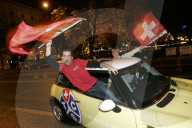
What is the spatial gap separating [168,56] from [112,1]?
1195cm

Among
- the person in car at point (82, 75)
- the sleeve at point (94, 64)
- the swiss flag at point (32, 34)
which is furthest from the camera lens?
the sleeve at point (94, 64)

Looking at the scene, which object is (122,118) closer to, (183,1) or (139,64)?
Answer: (139,64)

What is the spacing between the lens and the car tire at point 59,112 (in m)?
3.63

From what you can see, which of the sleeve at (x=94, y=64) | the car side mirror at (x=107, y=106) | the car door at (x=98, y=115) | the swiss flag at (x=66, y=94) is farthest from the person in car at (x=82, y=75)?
the car side mirror at (x=107, y=106)

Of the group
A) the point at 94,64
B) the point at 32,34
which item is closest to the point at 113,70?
the point at 94,64

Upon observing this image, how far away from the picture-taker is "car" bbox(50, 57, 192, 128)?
2.05 meters

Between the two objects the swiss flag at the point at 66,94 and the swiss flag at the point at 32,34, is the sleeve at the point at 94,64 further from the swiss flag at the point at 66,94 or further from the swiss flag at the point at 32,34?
the swiss flag at the point at 32,34

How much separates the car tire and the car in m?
0.15

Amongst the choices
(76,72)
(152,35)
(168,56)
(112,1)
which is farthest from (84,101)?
(168,56)

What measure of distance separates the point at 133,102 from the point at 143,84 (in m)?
0.60

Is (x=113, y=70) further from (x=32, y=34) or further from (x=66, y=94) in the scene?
(x=32, y=34)

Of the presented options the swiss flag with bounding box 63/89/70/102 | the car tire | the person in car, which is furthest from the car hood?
the car tire

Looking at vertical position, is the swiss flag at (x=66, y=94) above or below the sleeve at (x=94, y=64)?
below

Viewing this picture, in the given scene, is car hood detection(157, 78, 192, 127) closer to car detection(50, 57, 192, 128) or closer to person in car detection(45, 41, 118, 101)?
car detection(50, 57, 192, 128)
